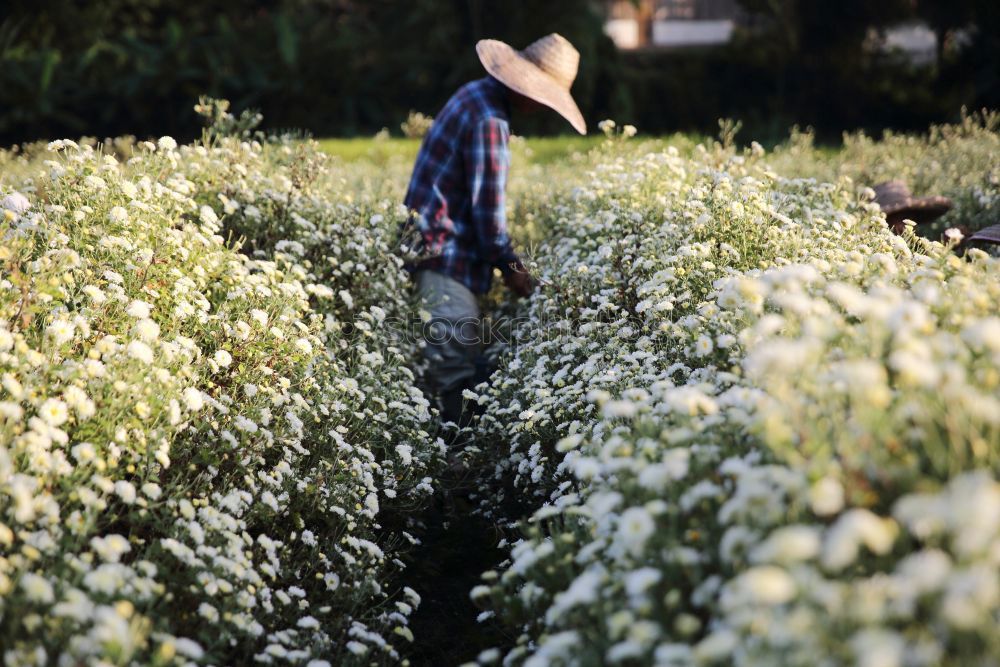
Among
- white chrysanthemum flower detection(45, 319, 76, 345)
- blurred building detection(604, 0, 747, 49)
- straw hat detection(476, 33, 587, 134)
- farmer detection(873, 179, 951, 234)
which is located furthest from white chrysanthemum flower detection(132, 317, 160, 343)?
blurred building detection(604, 0, 747, 49)

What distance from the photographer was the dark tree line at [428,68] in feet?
47.1

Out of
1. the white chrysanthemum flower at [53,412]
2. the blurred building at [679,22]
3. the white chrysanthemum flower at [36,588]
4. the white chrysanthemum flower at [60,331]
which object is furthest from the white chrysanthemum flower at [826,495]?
the blurred building at [679,22]

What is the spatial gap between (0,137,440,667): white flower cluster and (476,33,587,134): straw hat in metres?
1.32

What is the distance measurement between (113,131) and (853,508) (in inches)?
581

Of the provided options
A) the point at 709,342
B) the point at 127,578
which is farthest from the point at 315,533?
the point at 709,342

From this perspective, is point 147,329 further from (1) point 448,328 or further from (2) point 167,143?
(1) point 448,328

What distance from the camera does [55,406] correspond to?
298 centimetres

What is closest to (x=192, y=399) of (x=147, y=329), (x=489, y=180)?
(x=147, y=329)

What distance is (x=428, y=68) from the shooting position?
15.6 meters

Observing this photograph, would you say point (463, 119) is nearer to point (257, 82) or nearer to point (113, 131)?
point (257, 82)

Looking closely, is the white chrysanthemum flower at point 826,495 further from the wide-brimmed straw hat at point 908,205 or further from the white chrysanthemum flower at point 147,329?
the wide-brimmed straw hat at point 908,205

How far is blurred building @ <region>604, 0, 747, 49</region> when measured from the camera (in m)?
20.6

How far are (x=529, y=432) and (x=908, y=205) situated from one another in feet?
10.4

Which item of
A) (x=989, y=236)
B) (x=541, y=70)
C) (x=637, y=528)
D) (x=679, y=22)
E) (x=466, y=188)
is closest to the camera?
(x=637, y=528)
